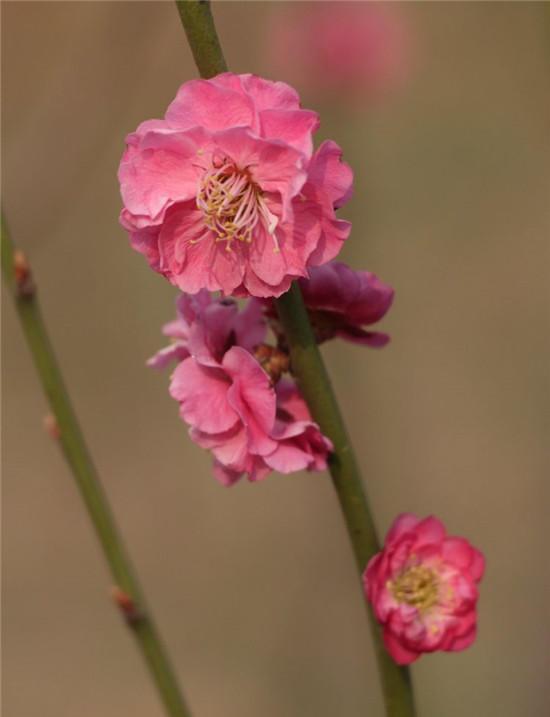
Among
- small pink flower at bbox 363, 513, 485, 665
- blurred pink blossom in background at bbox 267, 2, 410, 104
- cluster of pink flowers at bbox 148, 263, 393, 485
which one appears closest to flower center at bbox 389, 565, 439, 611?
→ small pink flower at bbox 363, 513, 485, 665

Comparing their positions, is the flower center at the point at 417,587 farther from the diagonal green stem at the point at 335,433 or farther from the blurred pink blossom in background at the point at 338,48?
the blurred pink blossom in background at the point at 338,48

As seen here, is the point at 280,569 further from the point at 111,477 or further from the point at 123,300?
the point at 123,300

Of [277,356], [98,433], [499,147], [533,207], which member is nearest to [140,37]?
[277,356]

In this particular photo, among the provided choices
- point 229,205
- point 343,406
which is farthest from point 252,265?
point 343,406

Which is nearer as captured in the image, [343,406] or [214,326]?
[214,326]

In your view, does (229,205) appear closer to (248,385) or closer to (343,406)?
(248,385)

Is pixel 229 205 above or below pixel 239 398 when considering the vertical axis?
above

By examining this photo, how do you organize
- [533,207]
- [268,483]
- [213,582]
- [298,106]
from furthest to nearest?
[533,207] < [268,483] < [213,582] < [298,106]
